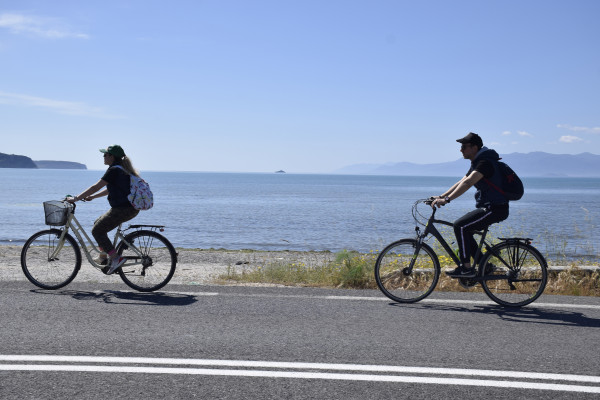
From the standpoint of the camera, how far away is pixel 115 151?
8125 millimetres

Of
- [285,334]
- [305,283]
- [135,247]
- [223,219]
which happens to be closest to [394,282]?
[305,283]

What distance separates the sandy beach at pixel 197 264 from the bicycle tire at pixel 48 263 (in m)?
0.65

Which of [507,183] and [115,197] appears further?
[115,197]

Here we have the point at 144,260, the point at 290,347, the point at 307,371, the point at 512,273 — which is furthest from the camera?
the point at 144,260

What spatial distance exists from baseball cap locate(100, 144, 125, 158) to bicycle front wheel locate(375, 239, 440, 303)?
3.99m

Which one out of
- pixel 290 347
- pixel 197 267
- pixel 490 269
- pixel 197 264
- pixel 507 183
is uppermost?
pixel 507 183

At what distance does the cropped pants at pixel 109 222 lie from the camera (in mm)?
8094

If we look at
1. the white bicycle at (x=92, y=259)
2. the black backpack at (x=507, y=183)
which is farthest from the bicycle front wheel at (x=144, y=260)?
the black backpack at (x=507, y=183)

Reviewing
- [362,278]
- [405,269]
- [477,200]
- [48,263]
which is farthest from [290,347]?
[48,263]

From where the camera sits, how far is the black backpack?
7.18 m

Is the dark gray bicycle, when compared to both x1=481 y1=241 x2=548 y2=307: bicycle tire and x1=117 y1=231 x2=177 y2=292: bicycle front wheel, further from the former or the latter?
x1=117 y1=231 x2=177 y2=292: bicycle front wheel

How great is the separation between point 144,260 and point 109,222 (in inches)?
29.2

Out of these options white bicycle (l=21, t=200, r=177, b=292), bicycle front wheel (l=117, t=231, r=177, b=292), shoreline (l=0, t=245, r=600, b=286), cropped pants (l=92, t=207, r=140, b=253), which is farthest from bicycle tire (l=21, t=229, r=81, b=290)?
A: bicycle front wheel (l=117, t=231, r=177, b=292)

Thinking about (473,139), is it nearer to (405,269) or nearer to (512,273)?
(512,273)
